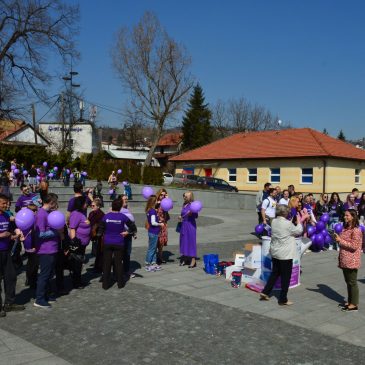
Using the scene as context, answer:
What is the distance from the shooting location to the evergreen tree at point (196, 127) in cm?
6681

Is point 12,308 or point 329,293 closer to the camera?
point 12,308

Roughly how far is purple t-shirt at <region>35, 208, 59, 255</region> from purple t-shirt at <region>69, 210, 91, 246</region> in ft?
4.32

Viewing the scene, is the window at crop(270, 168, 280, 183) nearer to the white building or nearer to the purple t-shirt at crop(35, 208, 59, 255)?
the purple t-shirt at crop(35, 208, 59, 255)

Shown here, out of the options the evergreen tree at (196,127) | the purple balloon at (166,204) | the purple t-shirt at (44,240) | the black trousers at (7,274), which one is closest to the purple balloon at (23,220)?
the purple t-shirt at (44,240)

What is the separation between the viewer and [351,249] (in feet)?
22.9

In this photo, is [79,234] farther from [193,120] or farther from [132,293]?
[193,120]

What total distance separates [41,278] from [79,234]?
162cm

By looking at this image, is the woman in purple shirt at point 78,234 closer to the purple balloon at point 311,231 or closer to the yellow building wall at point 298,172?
the purple balloon at point 311,231

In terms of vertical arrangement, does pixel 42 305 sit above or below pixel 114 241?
below

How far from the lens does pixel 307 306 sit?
725 cm

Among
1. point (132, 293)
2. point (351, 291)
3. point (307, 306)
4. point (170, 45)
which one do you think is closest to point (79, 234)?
point (132, 293)

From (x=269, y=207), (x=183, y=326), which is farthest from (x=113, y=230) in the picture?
(x=269, y=207)

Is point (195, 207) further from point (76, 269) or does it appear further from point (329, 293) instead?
point (329, 293)

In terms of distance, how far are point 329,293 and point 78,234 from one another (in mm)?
4634
